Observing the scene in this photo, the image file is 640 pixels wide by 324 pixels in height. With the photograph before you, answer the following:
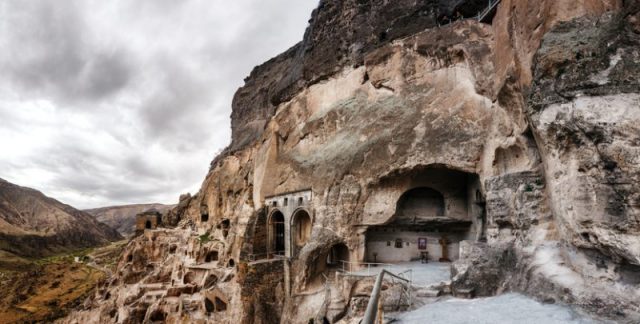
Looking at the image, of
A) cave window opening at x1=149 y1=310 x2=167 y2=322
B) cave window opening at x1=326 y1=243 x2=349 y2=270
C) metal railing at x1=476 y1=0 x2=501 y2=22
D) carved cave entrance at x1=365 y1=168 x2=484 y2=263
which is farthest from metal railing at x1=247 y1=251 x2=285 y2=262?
metal railing at x1=476 y1=0 x2=501 y2=22

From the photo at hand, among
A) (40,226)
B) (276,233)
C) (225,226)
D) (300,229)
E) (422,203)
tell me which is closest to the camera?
(422,203)

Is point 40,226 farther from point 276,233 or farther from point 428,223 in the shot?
point 428,223

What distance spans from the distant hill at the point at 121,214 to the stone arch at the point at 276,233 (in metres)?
137

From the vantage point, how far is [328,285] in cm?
1400

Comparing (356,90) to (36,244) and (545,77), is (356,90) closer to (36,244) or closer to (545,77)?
(545,77)

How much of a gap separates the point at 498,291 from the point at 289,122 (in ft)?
50.2

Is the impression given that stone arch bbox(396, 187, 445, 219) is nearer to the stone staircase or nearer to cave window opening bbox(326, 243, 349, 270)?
cave window opening bbox(326, 243, 349, 270)

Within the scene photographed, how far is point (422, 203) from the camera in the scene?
15688 mm

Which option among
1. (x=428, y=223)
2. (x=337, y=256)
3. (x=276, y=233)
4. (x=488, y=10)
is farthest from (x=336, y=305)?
(x=488, y=10)

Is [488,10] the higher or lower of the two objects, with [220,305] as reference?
higher

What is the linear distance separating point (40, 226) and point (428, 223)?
106m

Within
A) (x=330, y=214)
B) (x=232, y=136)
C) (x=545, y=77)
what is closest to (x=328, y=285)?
(x=330, y=214)

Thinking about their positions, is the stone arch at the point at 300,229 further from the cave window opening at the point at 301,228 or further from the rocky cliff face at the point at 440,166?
the rocky cliff face at the point at 440,166

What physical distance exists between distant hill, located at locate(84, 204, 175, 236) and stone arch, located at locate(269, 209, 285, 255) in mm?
137367
